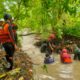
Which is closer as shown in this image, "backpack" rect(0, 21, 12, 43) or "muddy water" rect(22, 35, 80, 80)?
"backpack" rect(0, 21, 12, 43)

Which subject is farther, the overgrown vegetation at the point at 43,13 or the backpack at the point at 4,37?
the backpack at the point at 4,37

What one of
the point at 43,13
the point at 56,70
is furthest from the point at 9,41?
the point at 56,70

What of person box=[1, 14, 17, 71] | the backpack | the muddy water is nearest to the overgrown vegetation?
person box=[1, 14, 17, 71]

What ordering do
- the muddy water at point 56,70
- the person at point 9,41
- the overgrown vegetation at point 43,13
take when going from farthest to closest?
the muddy water at point 56,70
the person at point 9,41
the overgrown vegetation at point 43,13

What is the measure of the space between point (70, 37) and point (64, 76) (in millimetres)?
7772

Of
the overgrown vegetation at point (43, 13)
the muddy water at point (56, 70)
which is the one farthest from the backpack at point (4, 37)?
the muddy water at point (56, 70)

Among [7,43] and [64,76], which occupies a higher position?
[7,43]

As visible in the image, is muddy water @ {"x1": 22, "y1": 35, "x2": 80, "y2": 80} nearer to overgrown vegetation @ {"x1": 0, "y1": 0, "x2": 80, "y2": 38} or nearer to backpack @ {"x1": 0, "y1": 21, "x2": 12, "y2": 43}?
overgrown vegetation @ {"x1": 0, "y1": 0, "x2": 80, "y2": 38}

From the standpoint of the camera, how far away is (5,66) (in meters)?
7.63

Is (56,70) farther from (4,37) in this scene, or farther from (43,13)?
(43,13)

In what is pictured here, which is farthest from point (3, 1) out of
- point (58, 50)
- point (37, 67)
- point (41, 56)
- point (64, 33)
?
point (64, 33)

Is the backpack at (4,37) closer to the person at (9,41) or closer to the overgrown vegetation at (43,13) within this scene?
the person at (9,41)

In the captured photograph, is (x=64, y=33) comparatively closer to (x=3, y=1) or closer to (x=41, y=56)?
(x=41, y=56)

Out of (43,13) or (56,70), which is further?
(56,70)
